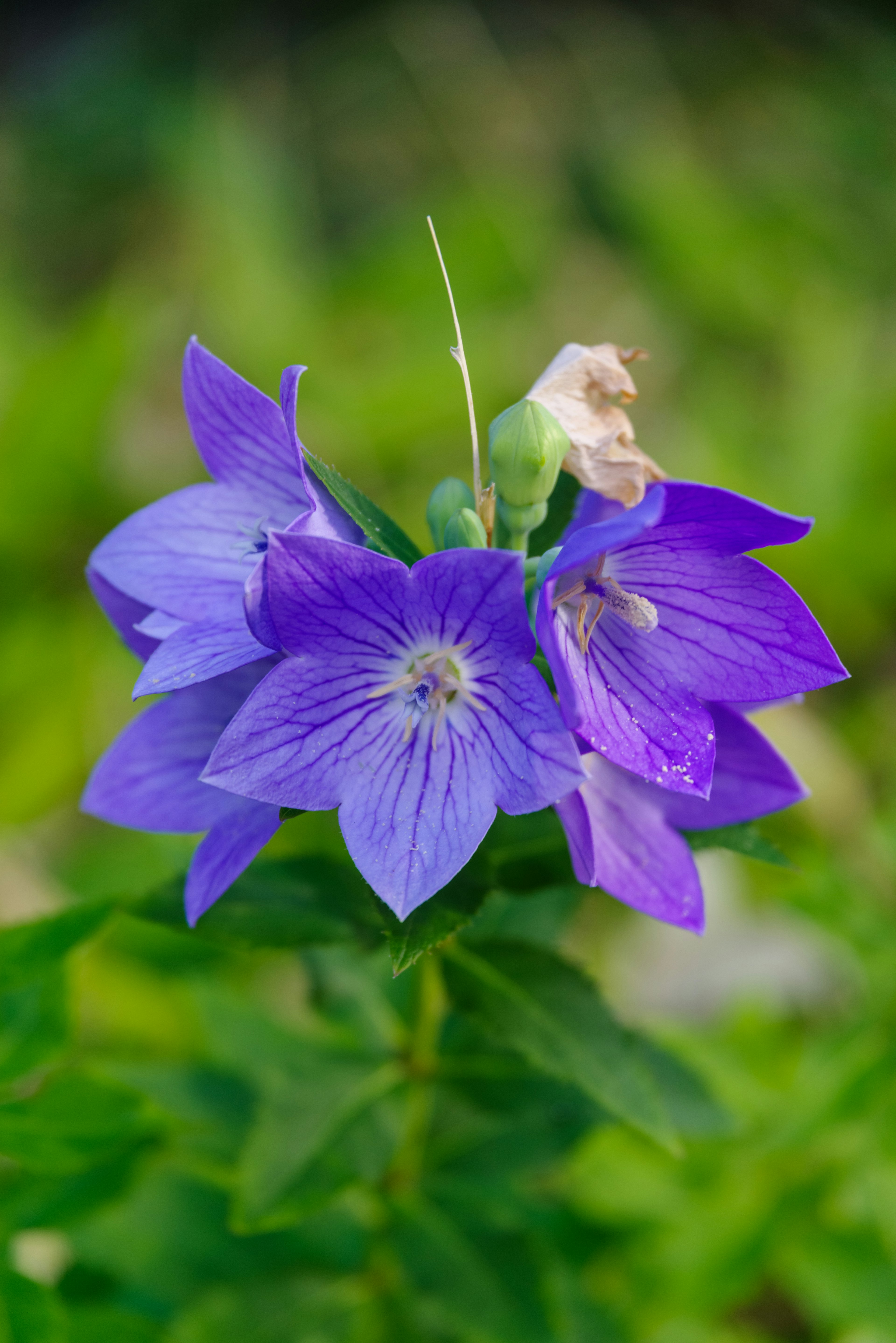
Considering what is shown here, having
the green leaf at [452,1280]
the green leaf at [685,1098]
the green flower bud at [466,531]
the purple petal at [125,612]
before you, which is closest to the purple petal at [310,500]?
Result: the green flower bud at [466,531]

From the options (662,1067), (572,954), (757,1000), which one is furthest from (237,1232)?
(572,954)

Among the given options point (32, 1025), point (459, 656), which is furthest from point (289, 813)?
point (32, 1025)

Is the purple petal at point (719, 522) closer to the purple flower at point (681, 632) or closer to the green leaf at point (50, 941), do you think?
the purple flower at point (681, 632)

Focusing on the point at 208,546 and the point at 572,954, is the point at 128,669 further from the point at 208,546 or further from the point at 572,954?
the point at 208,546

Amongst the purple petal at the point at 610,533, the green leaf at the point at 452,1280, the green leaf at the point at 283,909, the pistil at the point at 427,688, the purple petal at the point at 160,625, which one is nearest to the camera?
the purple petal at the point at 610,533

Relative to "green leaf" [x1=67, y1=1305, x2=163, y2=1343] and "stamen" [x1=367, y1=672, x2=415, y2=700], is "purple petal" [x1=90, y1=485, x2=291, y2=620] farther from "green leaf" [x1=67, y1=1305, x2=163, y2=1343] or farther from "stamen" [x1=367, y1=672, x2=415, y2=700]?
"green leaf" [x1=67, y1=1305, x2=163, y2=1343]

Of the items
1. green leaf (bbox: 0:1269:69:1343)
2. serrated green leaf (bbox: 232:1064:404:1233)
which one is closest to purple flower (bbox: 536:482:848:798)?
serrated green leaf (bbox: 232:1064:404:1233)

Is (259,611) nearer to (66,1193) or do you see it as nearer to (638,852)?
(638,852)
